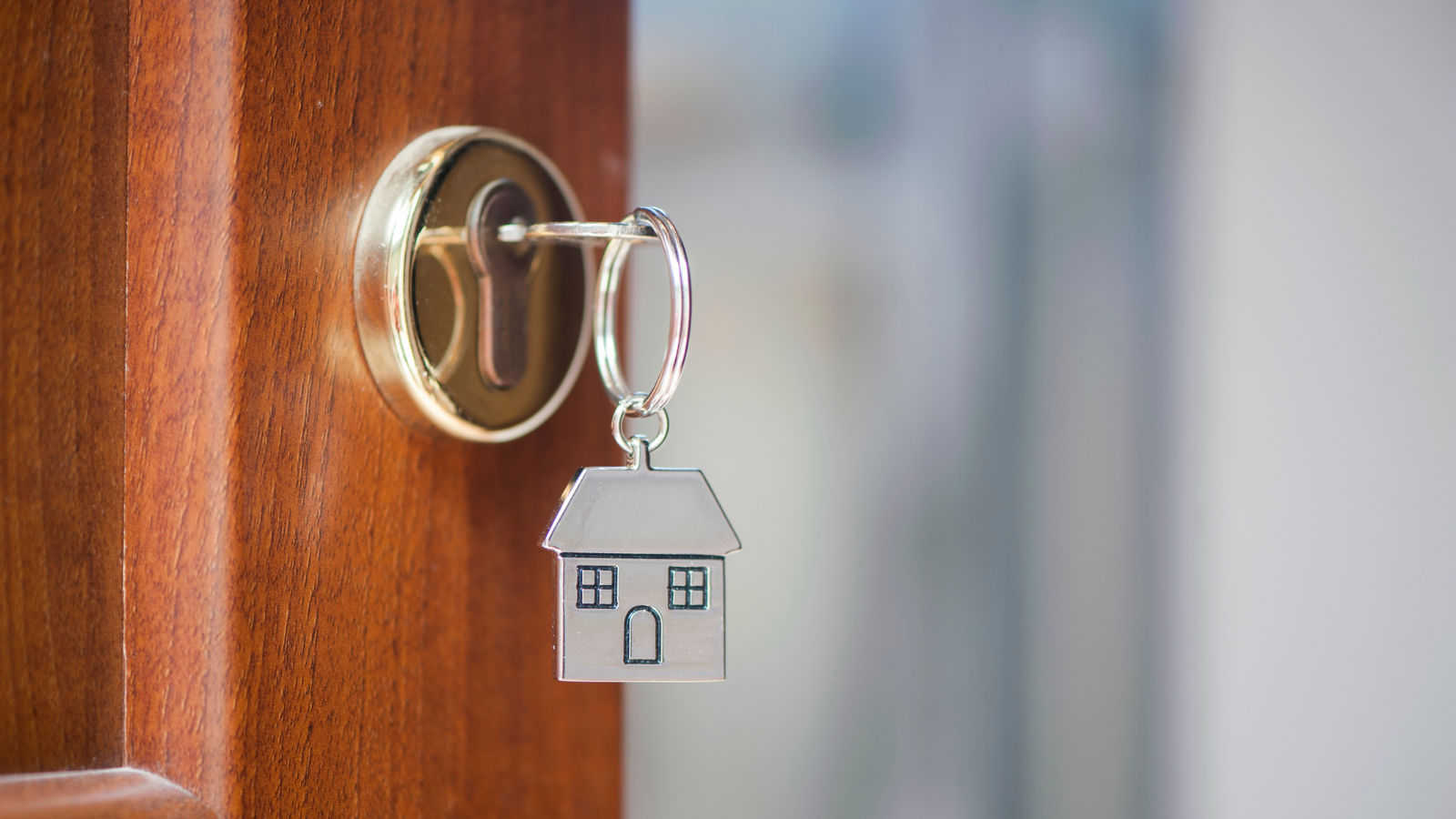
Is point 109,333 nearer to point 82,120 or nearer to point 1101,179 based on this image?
point 82,120

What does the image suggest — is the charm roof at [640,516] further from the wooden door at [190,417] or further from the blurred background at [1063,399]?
the blurred background at [1063,399]

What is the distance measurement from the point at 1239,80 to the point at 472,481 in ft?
2.58

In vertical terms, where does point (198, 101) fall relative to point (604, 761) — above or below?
above

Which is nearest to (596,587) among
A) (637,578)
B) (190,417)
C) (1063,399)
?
(637,578)

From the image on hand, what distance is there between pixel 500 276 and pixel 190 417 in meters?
0.10

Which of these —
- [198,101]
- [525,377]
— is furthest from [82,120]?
[525,377]

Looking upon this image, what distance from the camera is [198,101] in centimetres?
25

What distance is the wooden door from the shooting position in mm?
247

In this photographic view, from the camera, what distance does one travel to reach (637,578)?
0.30 metres

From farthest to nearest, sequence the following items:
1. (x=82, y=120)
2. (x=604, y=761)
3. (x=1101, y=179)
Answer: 1. (x=1101, y=179)
2. (x=604, y=761)
3. (x=82, y=120)

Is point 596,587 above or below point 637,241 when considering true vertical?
below

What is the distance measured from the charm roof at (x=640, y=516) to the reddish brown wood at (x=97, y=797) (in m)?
0.12

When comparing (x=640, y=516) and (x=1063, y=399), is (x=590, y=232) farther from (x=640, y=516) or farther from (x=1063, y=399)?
(x=1063, y=399)

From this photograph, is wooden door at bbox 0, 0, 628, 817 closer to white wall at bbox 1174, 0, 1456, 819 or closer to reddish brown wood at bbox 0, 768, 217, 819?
reddish brown wood at bbox 0, 768, 217, 819
